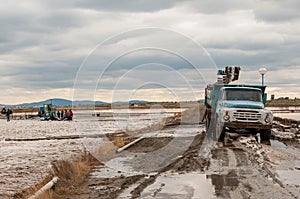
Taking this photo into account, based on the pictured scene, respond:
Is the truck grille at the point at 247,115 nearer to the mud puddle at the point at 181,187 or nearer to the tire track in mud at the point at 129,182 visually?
→ the tire track in mud at the point at 129,182

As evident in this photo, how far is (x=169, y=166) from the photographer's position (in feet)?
50.6

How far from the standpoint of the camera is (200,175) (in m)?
13.2

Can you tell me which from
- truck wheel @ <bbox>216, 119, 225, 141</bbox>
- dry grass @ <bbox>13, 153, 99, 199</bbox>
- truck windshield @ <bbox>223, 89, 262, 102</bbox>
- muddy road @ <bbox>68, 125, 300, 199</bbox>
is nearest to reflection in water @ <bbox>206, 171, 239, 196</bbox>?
muddy road @ <bbox>68, 125, 300, 199</bbox>

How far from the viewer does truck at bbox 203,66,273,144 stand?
22.9 m

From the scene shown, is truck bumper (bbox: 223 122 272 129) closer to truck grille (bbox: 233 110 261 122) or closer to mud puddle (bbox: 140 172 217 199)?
truck grille (bbox: 233 110 261 122)

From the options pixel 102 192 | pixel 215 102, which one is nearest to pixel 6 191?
pixel 102 192

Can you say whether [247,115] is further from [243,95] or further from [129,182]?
[129,182]

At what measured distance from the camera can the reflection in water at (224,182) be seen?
1104 centimetres

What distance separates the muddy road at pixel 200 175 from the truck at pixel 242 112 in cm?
291

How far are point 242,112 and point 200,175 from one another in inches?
400

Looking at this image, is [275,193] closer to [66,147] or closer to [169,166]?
[169,166]

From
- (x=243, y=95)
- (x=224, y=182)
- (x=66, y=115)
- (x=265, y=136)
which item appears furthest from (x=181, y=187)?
(x=66, y=115)

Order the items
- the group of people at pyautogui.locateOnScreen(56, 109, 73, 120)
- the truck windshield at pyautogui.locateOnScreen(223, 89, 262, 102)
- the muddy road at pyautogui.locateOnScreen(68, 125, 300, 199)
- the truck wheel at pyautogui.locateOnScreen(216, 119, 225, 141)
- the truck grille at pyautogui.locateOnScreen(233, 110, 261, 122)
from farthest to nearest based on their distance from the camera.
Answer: the group of people at pyautogui.locateOnScreen(56, 109, 73, 120), the truck windshield at pyautogui.locateOnScreen(223, 89, 262, 102), the truck wheel at pyautogui.locateOnScreen(216, 119, 225, 141), the truck grille at pyautogui.locateOnScreen(233, 110, 261, 122), the muddy road at pyautogui.locateOnScreen(68, 125, 300, 199)

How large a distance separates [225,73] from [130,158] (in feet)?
46.2
